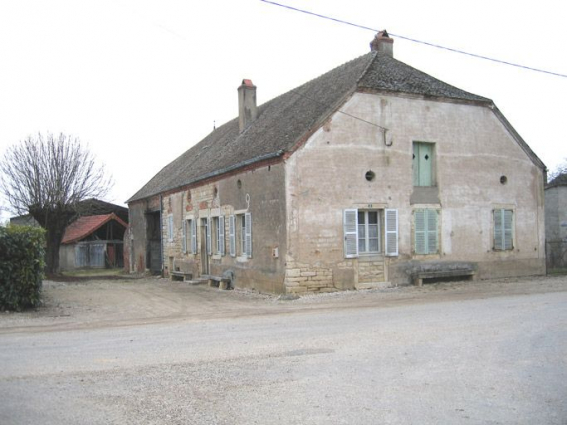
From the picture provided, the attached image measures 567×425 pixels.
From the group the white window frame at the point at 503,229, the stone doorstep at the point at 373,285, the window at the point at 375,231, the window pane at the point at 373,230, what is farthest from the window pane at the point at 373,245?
the white window frame at the point at 503,229

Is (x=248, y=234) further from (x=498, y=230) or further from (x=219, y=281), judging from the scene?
(x=498, y=230)

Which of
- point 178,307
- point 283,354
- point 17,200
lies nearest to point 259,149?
point 178,307

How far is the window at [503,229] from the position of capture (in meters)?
18.3

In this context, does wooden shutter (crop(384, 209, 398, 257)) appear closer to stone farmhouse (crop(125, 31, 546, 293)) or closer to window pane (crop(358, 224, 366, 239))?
stone farmhouse (crop(125, 31, 546, 293))

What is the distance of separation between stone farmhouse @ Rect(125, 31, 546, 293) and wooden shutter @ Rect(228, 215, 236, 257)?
0.24 feet

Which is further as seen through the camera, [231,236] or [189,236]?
[189,236]

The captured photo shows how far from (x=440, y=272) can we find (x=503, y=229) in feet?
9.99

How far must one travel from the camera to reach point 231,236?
741 inches

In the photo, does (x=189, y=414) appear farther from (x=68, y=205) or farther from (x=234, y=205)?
(x=68, y=205)

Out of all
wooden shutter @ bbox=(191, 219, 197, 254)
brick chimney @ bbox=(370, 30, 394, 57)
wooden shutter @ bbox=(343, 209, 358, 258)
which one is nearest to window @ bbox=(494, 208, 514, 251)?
wooden shutter @ bbox=(343, 209, 358, 258)

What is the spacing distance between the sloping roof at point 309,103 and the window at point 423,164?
1.58 meters

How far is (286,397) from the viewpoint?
18.3 feet

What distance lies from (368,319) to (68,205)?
22.2 m

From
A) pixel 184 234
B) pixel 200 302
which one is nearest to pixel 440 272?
pixel 200 302
